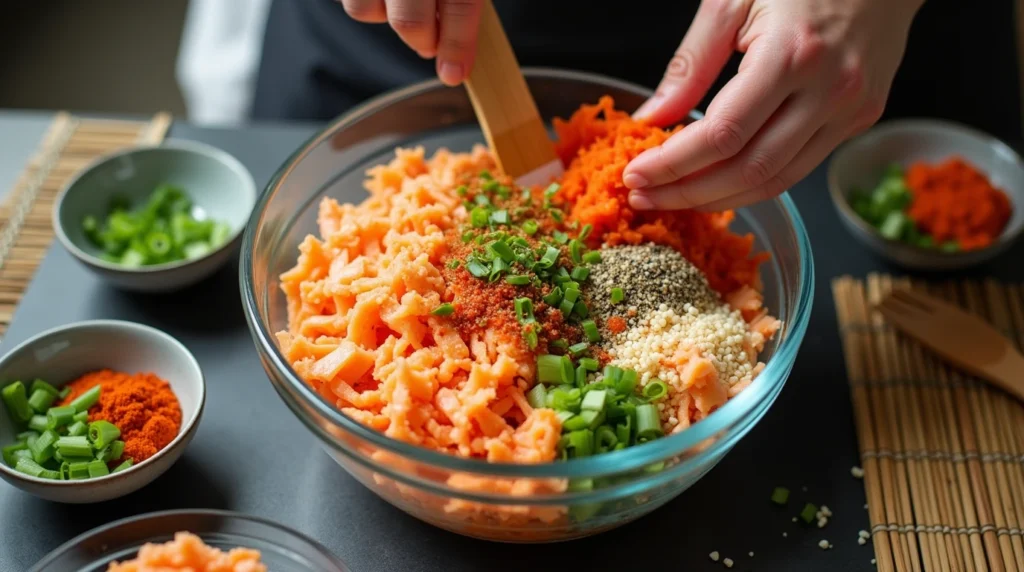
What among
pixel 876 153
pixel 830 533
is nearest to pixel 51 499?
pixel 830 533

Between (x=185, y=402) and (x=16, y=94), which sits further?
(x=16, y=94)

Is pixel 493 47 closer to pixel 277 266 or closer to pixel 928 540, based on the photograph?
pixel 277 266

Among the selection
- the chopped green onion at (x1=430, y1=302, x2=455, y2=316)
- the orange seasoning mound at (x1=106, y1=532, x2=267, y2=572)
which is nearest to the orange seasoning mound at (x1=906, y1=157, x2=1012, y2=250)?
the chopped green onion at (x1=430, y1=302, x2=455, y2=316)

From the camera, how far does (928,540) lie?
1863 mm

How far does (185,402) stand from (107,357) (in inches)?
9.1

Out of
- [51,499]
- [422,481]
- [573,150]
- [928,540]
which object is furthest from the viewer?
[573,150]

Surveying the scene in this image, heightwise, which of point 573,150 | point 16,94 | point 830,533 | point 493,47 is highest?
point 493,47

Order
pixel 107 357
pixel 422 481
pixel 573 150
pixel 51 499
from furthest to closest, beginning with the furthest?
pixel 573 150 → pixel 107 357 → pixel 51 499 → pixel 422 481

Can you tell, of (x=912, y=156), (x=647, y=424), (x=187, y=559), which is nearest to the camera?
(x=187, y=559)

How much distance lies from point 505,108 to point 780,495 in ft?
3.58

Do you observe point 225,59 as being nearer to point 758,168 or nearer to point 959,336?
point 758,168

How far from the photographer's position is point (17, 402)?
1.85 metres

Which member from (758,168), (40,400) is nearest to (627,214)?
(758,168)

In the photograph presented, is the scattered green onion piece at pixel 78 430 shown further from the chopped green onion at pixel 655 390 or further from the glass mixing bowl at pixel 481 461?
the chopped green onion at pixel 655 390
